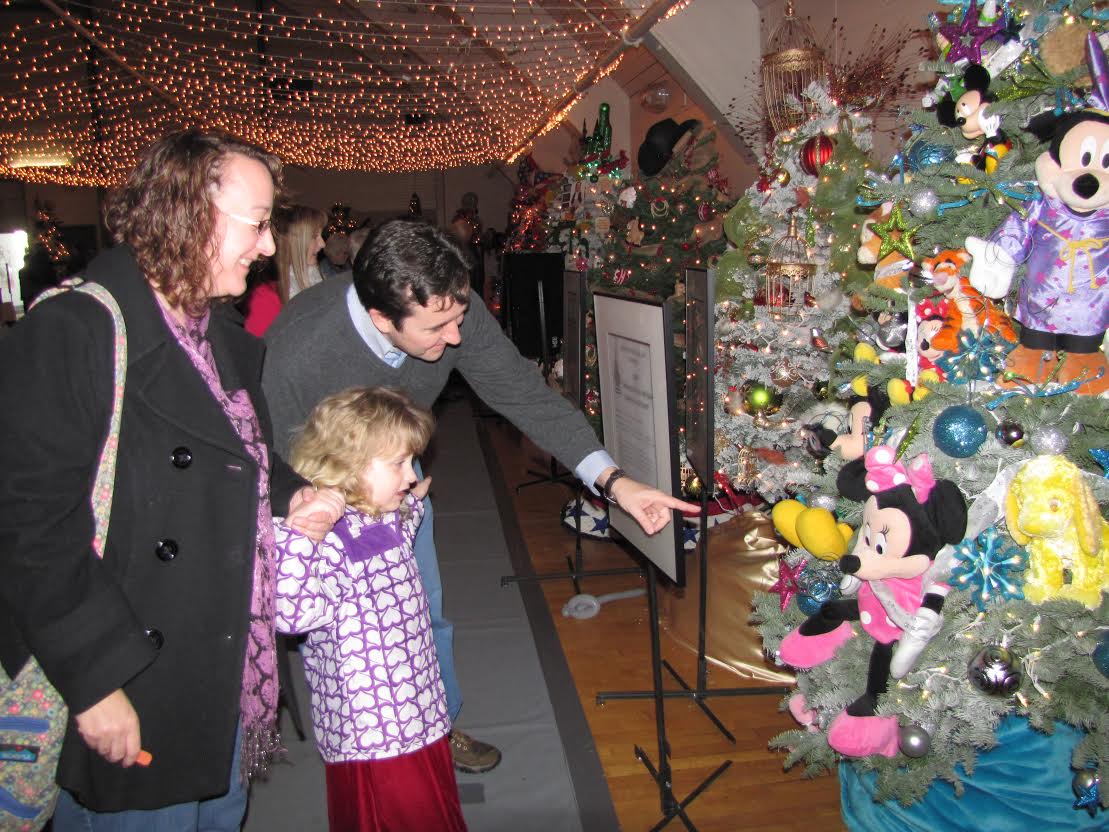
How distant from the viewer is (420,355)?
74.7 inches

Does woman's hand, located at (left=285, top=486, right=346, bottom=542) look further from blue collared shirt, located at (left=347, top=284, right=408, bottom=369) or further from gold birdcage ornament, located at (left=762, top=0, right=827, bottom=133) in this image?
gold birdcage ornament, located at (left=762, top=0, right=827, bottom=133)

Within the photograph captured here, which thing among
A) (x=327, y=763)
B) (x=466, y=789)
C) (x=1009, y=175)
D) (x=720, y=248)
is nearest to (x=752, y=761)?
(x=466, y=789)

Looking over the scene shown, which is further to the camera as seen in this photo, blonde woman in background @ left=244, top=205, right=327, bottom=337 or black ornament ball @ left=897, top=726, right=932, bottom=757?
blonde woman in background @ left=244, top=205, right=327, bottom=337

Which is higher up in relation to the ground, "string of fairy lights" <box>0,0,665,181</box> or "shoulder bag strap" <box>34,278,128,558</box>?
"string of fairy lights" <box>0,0,665,181</box>

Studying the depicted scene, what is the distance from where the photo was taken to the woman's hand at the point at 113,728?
1.11m

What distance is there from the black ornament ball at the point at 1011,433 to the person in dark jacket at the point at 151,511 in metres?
1.42

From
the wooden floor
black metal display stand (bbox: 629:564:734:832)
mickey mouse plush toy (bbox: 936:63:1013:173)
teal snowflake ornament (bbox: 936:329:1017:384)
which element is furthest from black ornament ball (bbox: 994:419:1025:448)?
the wooden floor

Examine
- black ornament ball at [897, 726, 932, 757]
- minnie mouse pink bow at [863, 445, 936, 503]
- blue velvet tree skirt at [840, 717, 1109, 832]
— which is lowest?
blue velvet tree skirt at [840, 717, 1109, 832]

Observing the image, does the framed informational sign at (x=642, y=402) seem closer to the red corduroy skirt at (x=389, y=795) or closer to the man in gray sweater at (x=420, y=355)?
the man in gray sweater at (x=420, y=355)

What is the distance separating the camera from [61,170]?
10109 millimetres

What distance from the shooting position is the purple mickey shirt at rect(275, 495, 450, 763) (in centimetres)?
162

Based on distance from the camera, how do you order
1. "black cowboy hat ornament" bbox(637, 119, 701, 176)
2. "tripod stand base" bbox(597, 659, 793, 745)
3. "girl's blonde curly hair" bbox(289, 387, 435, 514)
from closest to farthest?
1. "girl's blonde curly hair" bbox(289, 387, 435, 514)
2. "tripod stand base" bbox(597, 659, 793, 745)
3. "black cowboy hat ornament" bbox(637, 119, 701, 176)

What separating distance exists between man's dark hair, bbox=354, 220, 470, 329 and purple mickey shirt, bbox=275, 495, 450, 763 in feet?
1.58

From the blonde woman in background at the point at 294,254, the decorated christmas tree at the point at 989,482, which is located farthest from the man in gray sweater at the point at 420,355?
the blonde woman in background at the point at 294,254
